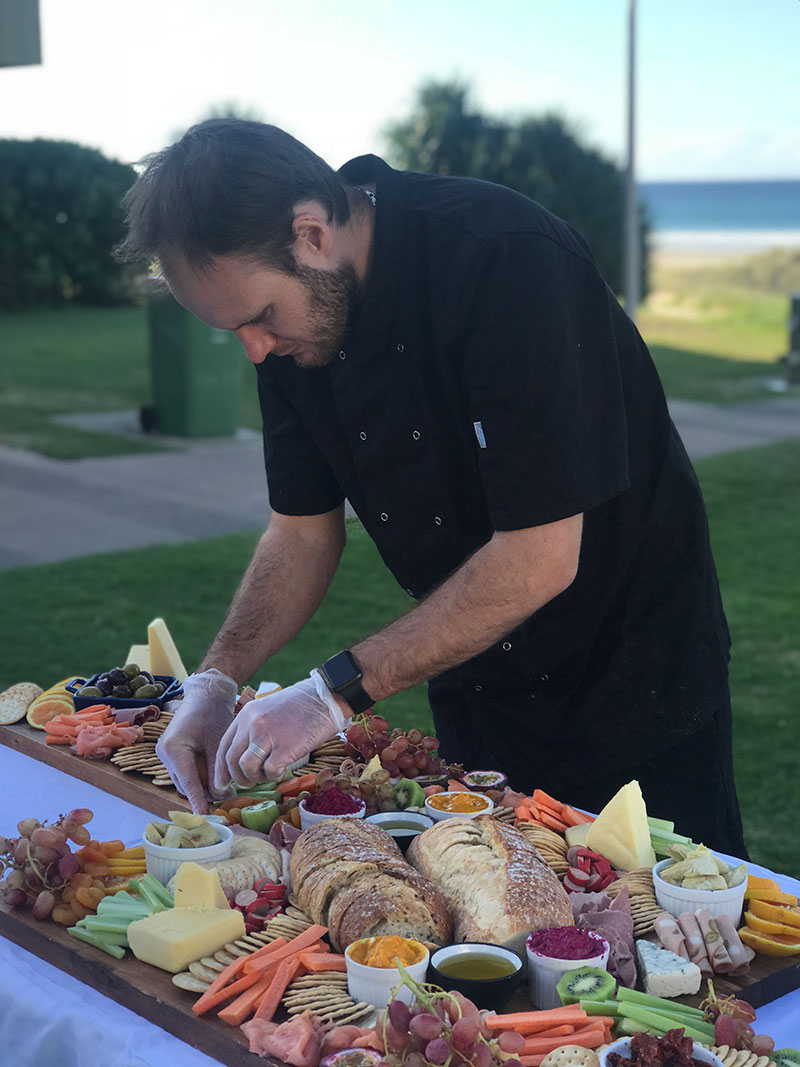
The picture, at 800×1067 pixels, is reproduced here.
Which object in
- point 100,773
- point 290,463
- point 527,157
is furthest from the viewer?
point 527,157

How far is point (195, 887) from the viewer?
170cm

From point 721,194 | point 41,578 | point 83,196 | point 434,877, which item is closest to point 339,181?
point 434,877

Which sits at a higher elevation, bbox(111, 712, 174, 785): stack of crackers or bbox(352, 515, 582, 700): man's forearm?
bbox(352, 515, 582, 700): man's forearm

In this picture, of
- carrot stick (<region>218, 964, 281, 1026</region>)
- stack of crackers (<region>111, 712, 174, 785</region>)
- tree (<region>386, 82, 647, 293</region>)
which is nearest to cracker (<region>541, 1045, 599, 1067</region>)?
carrot stick (<region>218, 964, 281, 1026</region>)

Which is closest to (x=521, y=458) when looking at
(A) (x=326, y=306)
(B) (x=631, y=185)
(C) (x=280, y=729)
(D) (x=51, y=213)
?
(A) (x=326, y=306)

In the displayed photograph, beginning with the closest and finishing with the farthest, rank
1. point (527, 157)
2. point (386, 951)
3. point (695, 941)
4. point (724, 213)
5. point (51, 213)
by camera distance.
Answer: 1. point (386, 951)
2. point (695, 941)
3. point (51, 213)
4. point (527, 157)
5. point (724, 213)

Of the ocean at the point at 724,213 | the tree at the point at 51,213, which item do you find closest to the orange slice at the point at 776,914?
the tree at the point at 51,213

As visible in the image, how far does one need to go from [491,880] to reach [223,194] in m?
1.05

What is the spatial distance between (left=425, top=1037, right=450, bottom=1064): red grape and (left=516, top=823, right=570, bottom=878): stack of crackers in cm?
59

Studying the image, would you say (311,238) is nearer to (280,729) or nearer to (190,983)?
(280,729)

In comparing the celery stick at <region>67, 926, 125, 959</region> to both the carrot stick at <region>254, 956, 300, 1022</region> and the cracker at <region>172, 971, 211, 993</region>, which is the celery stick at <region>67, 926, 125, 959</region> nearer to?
the cracker at <region>172, 971, 211, 993</region>

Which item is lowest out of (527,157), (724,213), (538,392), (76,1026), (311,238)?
(76,1026)

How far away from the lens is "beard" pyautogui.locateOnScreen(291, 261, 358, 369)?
78.2 inches

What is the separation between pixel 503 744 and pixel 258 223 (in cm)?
116
